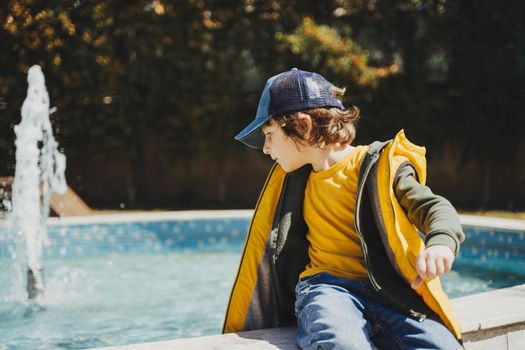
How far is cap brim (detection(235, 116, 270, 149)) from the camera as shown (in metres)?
2.05

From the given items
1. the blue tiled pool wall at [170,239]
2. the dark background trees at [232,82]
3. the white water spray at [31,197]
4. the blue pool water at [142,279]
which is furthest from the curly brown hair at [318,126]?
the dark background trees at [232,82]

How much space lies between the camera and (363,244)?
6.21ft

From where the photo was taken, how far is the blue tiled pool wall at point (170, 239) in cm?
545

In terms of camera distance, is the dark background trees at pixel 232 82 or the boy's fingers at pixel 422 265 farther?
the dark background trees at pixel 232 82

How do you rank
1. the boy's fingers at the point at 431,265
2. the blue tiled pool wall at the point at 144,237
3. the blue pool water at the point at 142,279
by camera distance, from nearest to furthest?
the boy's fingers at the point at 431,265, the blue pool water at the point at 142,279, the blue tiled pool wall at the point at 144,237

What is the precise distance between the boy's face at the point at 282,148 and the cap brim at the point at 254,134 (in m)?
0.03

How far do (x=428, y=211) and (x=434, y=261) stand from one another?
0.63ft

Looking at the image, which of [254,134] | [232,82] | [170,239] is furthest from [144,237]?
[254,134]

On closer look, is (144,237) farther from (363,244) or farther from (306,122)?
(363,244)

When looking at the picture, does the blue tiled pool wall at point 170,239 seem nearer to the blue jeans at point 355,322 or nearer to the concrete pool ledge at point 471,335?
the concrete pool ledge at point 471,335

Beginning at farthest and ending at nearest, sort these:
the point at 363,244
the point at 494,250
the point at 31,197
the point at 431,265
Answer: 1. the point at 31,197
2. the point at 494,250
3. the point at 363,244
4. the point at 431,265

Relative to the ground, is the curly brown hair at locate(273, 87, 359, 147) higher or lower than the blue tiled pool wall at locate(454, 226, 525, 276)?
higher

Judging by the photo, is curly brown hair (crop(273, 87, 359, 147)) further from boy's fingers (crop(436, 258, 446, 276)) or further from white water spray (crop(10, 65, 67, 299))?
white water spray (crop(10, 65, 67, 299))

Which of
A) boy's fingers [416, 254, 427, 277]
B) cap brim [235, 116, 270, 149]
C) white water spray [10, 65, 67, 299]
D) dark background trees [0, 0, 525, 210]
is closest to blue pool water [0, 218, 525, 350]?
white water spray [10, 65, 67, 299]
